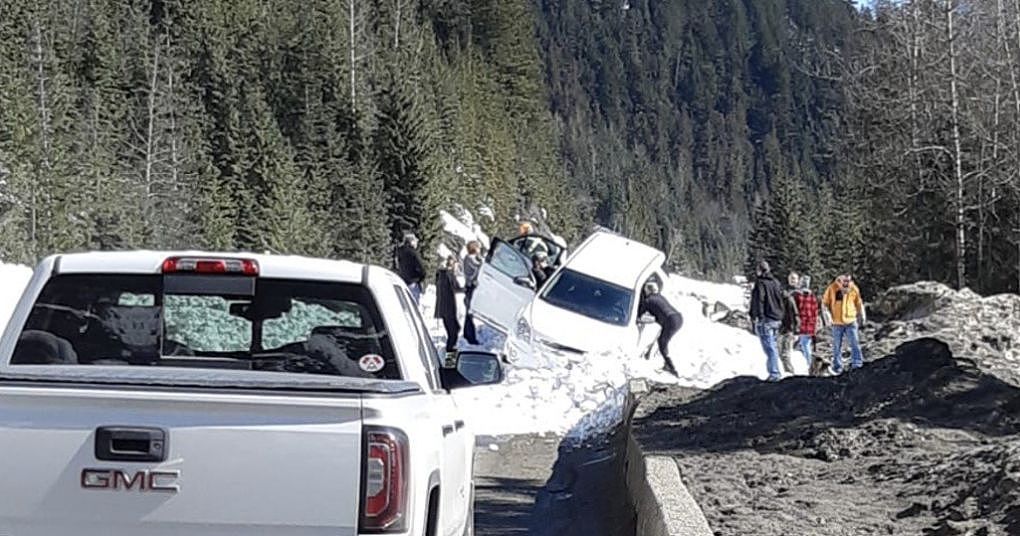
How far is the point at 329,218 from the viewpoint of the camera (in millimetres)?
57312

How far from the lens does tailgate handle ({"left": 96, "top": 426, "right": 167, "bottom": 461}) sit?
406 centimetres

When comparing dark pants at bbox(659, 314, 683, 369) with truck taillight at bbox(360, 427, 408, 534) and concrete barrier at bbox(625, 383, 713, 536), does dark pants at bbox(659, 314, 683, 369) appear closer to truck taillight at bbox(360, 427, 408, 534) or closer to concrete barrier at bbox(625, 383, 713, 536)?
concrete barrier at bbox(625, 383, 713, 536)

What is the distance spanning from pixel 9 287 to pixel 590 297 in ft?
33.3

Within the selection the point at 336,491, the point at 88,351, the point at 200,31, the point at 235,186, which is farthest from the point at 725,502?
the point at 200,31

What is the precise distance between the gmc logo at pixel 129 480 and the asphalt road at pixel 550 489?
629cm

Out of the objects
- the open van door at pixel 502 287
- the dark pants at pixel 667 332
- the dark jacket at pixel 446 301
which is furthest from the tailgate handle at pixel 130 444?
the dark jacket at pixel 446 301

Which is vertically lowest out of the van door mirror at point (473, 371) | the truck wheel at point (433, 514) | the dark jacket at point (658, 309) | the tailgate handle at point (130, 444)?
the dark jacket at point (658, 309)

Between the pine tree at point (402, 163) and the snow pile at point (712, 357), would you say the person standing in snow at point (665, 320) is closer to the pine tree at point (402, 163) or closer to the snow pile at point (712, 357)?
the snow pile at point (712, 357)

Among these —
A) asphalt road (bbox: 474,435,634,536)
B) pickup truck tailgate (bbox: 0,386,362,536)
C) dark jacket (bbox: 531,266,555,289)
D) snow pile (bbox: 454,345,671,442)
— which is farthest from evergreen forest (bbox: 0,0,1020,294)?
pickup truck tailgate (bbox: 0,386,362,536)

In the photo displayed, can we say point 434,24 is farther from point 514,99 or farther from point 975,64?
point 975,64

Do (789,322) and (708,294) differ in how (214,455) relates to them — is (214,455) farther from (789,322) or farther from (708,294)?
(708,294)

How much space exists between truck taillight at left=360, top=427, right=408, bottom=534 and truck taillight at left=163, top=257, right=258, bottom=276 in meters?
1.56

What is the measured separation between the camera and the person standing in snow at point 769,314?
65.6ft

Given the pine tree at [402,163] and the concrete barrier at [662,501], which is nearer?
the concrete barrier at [662,501]
